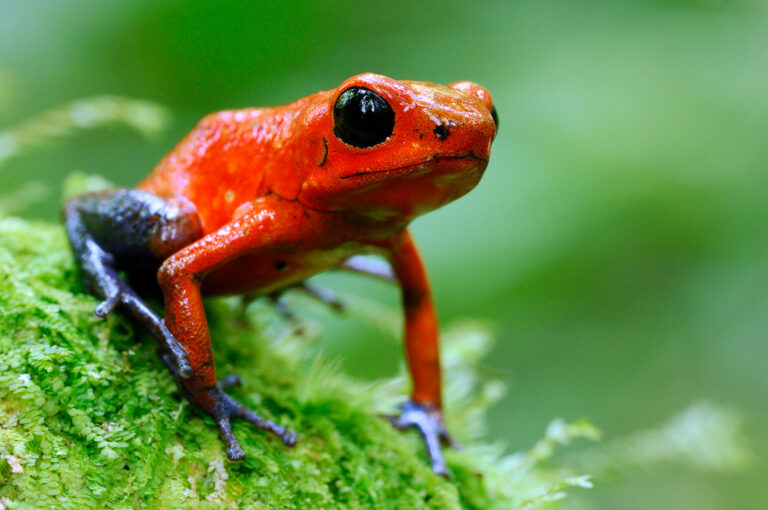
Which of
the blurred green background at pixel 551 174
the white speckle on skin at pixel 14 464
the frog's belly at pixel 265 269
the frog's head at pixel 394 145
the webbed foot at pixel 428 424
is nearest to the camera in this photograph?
the white speckle on skin at pixel 14 464

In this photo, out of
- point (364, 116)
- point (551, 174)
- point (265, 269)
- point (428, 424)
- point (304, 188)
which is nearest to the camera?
point (364, 116)

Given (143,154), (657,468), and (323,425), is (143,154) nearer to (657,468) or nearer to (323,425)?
(323,425)

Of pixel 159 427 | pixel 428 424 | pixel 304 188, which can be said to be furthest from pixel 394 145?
pixel 428 424

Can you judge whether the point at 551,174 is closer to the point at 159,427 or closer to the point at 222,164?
the point at 222,164

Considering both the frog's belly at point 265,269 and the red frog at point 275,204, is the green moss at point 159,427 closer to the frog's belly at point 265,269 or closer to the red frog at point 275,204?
the red frog at point 275,204

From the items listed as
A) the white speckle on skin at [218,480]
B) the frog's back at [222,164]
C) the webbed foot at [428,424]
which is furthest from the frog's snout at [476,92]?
the white speckle on skin at [218,480]

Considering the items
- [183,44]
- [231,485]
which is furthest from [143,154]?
[231,485]

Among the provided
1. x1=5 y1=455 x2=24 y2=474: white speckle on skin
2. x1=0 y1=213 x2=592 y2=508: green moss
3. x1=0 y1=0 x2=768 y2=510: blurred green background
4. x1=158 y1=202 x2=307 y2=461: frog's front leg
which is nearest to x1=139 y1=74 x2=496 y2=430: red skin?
x1=158 y1=202 x2=307 y2=461: frog's front leg
